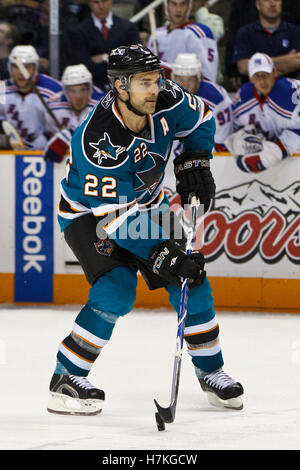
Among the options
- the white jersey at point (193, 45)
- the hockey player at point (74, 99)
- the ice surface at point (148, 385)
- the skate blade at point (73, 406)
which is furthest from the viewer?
the white jersey at point (193, 45)

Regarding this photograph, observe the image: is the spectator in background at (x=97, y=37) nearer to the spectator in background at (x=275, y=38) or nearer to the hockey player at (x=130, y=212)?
the spectator in background at (x=275, y=38)

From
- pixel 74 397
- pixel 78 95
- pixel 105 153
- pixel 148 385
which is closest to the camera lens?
pixel 105 153

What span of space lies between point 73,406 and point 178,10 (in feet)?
9.76

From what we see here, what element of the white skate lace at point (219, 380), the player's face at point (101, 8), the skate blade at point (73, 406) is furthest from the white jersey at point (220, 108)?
the skate blade at point (73, 406)

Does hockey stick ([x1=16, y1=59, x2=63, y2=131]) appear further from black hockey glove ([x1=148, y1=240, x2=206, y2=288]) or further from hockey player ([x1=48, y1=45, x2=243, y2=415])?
black hockey glove ([x1=148, y1=240, x2=206, y2=288])

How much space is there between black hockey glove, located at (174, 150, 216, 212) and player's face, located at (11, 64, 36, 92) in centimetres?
240

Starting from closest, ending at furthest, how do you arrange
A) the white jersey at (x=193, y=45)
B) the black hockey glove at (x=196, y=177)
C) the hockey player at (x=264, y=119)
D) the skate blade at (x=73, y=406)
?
1. the skate blade at (x=73, y=406)
2. the black hockey glove at (x=196, y=177)
3. the hockey player at (x=264, y=119)
4. the white jersey at (x=193, y=45)

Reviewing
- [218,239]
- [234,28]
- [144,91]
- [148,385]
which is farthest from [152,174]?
[234,28]

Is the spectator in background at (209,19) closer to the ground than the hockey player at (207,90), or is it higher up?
higher up

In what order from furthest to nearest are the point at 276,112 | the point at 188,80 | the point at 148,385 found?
the point at 188,80 < the point at 276,112 < the point at 148,385

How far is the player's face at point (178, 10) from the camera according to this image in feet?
18.2

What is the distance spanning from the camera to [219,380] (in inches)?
130

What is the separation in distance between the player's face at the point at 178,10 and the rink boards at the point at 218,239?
993mm

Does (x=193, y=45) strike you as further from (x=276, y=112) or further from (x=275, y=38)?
(x=276, y=112)
